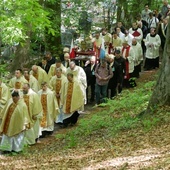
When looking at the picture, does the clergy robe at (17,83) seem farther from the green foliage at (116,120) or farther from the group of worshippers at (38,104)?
the green foliage at (116,120)

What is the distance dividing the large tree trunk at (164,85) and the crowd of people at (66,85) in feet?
11.7

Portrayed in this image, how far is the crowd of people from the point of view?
12977 mm

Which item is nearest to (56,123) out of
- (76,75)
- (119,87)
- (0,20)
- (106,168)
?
(76,75)

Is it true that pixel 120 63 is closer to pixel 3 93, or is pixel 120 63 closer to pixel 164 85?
pixel 3 93

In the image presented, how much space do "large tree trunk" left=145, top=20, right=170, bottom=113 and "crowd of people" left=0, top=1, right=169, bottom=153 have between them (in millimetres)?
3572

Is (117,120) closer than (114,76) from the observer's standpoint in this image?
Yes

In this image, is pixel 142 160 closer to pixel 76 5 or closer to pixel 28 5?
pixel 28 5

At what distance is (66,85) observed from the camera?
1556cm

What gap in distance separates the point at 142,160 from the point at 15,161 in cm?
335

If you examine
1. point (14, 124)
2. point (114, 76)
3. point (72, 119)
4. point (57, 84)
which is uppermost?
point (114, 76)

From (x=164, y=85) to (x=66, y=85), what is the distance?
4.84 m

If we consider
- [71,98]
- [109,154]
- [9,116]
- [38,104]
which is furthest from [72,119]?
[109,154]

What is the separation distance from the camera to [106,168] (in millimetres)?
8109

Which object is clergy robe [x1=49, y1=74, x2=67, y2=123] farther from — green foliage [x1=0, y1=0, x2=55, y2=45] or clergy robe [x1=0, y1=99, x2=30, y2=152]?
clergy robe [x1=0, y1=99, x2=30, y2=152]
